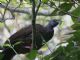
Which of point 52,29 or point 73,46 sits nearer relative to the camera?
point 73,46

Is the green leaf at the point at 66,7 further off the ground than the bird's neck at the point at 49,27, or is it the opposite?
the green leaf at the point at 66,7

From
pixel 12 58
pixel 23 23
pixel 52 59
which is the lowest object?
pixel 23 23

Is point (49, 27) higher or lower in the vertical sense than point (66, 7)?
lower

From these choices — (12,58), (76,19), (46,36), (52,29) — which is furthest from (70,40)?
(52,29)

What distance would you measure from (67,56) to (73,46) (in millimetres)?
49

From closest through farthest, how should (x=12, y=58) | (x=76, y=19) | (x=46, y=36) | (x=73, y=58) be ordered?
(x=73, y=58)
(x=76, y=19)
(x=12, y=58)
(x=46, y=36)

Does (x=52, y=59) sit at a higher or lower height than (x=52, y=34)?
higher

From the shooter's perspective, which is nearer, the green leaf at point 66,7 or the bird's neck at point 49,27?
the green leaf at point 66,7

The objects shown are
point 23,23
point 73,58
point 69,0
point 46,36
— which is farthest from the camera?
point 23,23

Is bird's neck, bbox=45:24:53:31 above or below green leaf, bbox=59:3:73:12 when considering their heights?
below

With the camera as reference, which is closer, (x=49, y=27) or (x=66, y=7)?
(x=66, y=7)

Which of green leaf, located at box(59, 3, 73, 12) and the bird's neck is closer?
green leaf, located at box(59, 3, 73, 12)

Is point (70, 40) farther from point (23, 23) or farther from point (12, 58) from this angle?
point (23, 23)

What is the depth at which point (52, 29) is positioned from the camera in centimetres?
246
